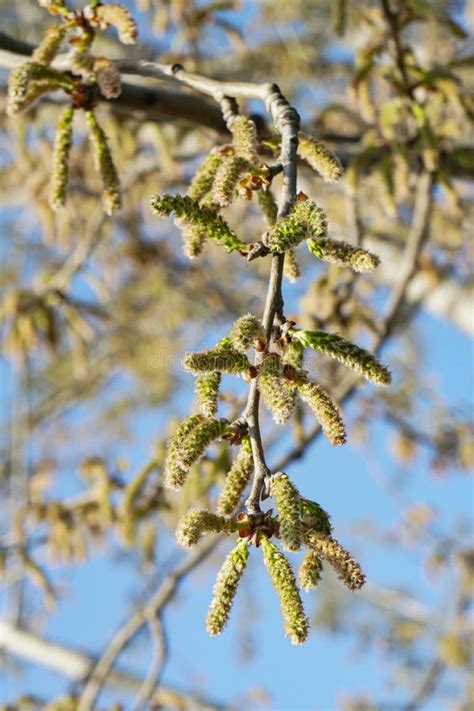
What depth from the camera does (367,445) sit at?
515 cm

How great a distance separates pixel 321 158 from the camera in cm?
157

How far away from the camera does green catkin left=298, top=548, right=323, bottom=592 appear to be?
124 centimetres

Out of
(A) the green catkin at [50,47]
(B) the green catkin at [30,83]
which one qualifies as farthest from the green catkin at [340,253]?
(A) the green catkin at [50,47]

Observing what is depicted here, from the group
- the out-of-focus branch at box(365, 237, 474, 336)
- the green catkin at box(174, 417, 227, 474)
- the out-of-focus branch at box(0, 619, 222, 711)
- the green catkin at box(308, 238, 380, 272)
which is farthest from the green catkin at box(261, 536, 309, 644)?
the out-of-focus branch at box(365, 237, 474, 336)

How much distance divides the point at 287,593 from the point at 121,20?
1301mm

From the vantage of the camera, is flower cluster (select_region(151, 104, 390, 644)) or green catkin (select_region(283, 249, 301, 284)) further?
green catkin (select_region(283, 249, 301, 284))

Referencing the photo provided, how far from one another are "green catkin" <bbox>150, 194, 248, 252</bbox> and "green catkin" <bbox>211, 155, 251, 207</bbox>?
27mm

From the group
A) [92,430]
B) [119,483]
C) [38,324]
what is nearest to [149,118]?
[38,324]

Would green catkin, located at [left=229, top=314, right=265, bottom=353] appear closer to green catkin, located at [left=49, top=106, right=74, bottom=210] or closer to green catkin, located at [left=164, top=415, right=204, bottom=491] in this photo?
green catkin, located at [left=164, top=415, right=204, bottom=491]

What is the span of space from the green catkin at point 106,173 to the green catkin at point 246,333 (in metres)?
0.69

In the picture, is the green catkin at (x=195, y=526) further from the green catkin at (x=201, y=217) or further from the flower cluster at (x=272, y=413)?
the green catkin at (x=201, y=217)

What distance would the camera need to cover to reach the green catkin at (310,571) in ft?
4.05

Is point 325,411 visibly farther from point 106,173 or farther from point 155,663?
point 155,663

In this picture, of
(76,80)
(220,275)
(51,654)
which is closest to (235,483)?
(76,80)
